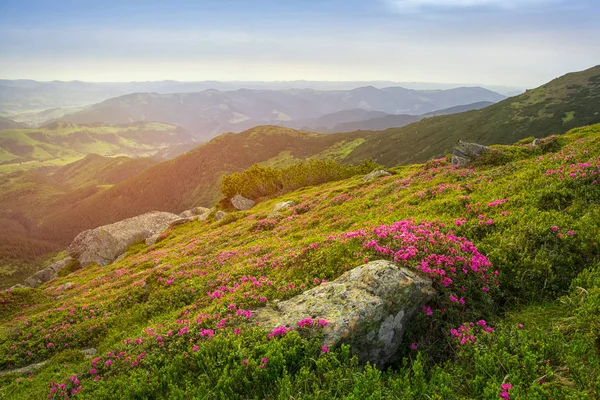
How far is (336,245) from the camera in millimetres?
A: 13188

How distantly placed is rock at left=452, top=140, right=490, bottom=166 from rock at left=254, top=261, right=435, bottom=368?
19013 millimetres

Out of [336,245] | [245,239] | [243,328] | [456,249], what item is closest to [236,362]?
[243,328]

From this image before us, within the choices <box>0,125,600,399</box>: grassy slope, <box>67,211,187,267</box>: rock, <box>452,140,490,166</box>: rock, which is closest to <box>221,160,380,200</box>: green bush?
<box>67,211,187,267</box>: rock

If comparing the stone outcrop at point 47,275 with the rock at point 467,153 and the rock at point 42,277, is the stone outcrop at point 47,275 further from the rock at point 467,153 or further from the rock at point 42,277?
the rock at point 467,153

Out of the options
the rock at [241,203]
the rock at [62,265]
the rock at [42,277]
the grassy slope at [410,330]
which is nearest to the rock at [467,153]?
the grassy slope at [410,330]

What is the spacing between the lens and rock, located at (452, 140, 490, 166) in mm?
24641

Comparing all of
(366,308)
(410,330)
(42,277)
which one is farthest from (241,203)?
(410,330)

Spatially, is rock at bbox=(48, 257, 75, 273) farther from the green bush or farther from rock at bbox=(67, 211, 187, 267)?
the green bush

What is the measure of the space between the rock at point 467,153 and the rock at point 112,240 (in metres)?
58.0

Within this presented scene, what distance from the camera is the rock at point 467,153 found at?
24.6 m

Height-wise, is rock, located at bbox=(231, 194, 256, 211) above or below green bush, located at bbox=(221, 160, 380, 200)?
below

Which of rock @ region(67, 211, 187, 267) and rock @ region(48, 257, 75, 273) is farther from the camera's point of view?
rock @ region(48, 257, 75, 273)

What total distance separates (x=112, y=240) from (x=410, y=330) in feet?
223

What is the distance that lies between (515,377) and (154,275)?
1912 centimetres
